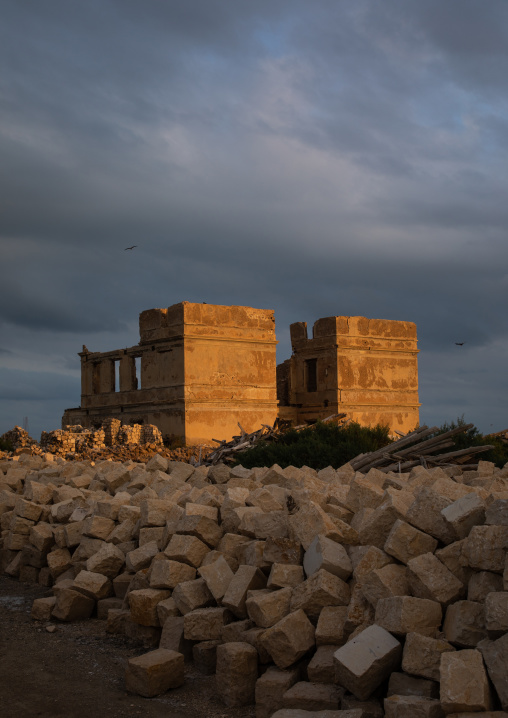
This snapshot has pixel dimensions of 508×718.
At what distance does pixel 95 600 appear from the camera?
6195 millimetres

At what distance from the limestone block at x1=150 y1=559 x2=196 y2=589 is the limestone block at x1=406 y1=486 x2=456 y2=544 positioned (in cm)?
182

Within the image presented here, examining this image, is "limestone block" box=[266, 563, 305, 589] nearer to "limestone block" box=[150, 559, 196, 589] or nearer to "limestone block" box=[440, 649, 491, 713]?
"limestone block" box=[150, 559, 196, 589]

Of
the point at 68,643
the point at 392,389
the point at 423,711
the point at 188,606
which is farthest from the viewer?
the point at 392,389

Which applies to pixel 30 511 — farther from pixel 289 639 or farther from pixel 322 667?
pixel 322 667

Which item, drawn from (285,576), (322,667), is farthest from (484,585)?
(285,576)

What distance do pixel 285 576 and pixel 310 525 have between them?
416mm

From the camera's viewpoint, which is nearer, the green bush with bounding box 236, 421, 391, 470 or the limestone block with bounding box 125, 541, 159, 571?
the limestone block with bounding box 125, 541, 159, 571

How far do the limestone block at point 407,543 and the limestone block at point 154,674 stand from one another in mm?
1578

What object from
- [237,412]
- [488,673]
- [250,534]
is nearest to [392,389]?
[237,412]

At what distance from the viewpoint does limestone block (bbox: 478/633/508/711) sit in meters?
3.39

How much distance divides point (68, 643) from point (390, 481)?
9.84 ft

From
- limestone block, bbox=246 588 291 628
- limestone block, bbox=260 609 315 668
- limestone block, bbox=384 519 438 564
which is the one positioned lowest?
limestone block, bbox=260 609 315 668

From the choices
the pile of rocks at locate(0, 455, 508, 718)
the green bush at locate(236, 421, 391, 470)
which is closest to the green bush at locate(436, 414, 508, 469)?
the green bush at locate(236, 421, 391, 470)

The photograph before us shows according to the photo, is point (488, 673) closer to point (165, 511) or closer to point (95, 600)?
point (165, 511)
